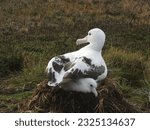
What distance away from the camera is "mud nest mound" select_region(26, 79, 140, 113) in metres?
6.32

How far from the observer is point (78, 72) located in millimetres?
5957

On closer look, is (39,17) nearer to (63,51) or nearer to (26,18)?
(26,18)

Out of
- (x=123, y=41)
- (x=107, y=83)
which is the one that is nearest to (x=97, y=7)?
(x=123, y=41)

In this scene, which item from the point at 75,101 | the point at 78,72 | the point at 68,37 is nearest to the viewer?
the point at 78,72

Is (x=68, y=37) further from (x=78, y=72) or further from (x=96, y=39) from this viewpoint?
(x=78, y=72)

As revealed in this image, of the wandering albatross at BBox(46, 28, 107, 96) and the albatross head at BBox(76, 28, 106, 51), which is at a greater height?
the albatross head at BBox(76, 28, 106, 51)

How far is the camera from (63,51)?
36.1 feet

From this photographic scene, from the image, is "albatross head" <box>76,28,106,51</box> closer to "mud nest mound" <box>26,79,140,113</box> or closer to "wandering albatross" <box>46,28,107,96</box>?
"wandering albatross" <box>46,28,107,96</box>

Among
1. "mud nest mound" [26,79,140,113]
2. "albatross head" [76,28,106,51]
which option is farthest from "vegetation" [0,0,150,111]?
"albatross head" [76,28,106,51]

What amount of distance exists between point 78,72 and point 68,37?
6.80 metres

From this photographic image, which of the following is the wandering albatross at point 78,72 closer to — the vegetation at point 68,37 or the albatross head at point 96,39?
the albatross head at point 96,39

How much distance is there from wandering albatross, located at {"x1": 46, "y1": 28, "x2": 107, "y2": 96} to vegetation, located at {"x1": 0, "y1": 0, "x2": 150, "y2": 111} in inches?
38.9

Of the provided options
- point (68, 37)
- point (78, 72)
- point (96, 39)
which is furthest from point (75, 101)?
point (68, 37)

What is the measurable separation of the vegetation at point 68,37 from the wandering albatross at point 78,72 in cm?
99
